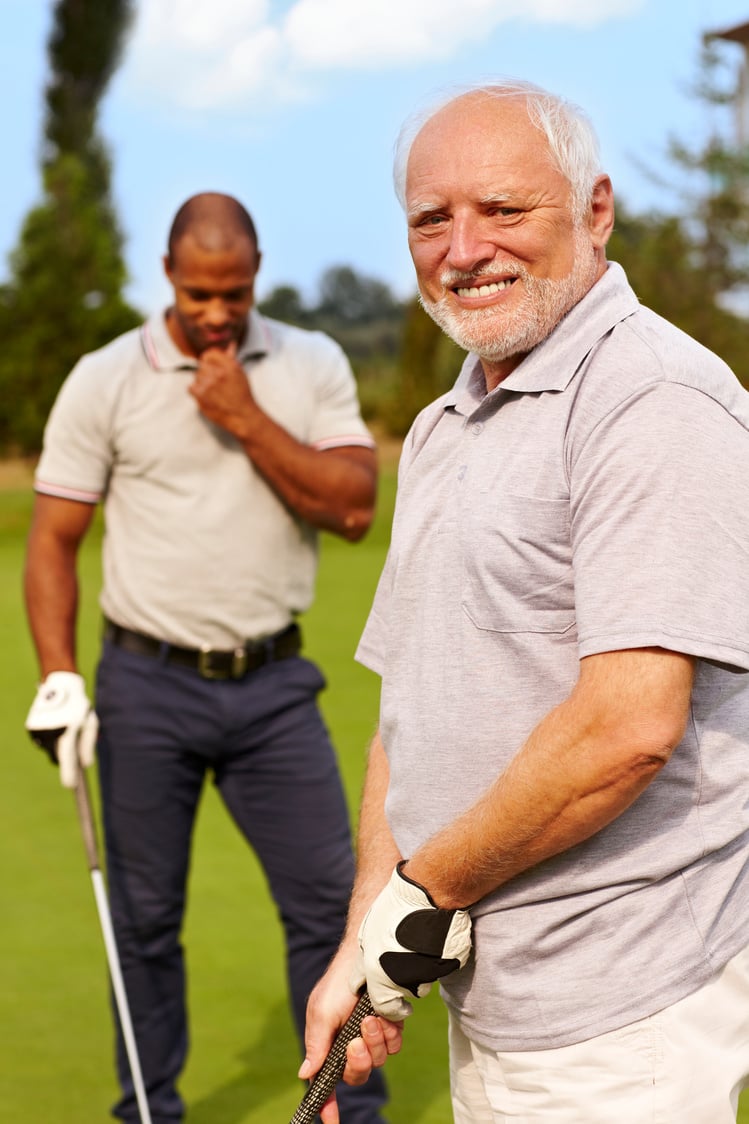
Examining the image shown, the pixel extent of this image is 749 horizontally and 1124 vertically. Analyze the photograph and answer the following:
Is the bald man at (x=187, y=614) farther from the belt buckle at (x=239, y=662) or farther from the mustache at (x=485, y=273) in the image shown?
the mustache at (x=485, y=273)

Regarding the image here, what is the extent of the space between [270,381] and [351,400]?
9.1 inches

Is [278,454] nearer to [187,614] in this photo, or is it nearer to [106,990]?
[187,614]

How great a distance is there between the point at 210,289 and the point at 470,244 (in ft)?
5.59

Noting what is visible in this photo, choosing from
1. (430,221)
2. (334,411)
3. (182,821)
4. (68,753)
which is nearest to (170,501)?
(334,411)

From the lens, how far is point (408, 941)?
182cm

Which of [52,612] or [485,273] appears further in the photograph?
[52,612]

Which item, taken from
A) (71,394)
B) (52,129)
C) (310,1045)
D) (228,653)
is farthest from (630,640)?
(52,129)

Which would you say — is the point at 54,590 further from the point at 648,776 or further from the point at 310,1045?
the point at 648,776

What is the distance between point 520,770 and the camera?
1.70m

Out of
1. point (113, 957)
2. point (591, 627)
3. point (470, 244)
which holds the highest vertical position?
point (470, 244)

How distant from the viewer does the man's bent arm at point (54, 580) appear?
355 cm

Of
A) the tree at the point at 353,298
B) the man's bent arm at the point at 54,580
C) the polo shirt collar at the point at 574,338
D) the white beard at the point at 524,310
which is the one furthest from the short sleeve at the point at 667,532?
the tree at the point at 353,298

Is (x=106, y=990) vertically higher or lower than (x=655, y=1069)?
lower

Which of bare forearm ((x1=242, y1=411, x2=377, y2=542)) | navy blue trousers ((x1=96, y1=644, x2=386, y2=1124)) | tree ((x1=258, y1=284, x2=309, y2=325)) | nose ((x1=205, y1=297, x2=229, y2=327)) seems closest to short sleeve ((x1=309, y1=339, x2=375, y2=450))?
bare forearm ((x1=242, y1=411, x2=377, y2=542))
